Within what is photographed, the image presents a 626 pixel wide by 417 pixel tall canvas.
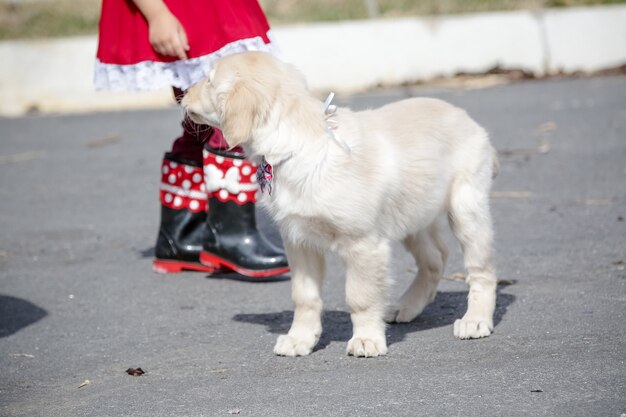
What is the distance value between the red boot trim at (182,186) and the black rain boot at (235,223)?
0.61 feet

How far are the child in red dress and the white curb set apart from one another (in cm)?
641

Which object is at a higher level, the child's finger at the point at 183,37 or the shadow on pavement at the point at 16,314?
the child's finger at the point at 183,37

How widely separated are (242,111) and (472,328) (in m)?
1.15

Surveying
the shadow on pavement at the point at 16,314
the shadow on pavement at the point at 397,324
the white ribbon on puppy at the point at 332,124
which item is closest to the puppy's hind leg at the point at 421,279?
the shadow on pavement at the point at 397,324

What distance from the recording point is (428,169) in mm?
3768

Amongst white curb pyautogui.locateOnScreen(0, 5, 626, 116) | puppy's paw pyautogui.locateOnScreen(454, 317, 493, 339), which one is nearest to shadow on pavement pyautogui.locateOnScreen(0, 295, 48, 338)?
puppy's paw pyautogui.locateOnScreen(454, 317, 493, 339)

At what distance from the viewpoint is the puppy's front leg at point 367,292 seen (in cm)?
357

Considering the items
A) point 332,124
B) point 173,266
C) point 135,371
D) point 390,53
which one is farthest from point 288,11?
point 135,371

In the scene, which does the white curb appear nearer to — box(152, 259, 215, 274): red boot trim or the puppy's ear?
box(152, 259, 215, 274): red boot trim

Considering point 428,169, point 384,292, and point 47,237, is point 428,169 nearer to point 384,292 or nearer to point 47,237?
point 384,292

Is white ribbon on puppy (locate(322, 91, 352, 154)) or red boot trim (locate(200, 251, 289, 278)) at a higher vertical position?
white ribbon on puppy (locate(322, 91, 352, 154))

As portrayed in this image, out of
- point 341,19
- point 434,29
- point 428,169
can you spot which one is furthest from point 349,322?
point 341,19

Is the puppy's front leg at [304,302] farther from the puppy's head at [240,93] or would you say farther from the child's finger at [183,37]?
the child's finger at [183,37]

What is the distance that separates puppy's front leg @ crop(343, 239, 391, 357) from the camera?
3566 millimetres
